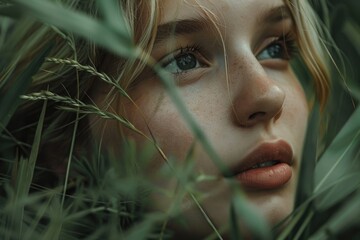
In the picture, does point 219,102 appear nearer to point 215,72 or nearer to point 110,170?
point 215,72

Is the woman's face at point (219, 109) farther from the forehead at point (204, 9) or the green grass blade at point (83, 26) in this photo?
the green grass blade at point (83, 26)

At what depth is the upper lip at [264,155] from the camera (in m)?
0.88

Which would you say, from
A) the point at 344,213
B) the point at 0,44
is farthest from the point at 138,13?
the point at 344,213

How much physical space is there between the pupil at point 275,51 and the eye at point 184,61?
0.13 meters

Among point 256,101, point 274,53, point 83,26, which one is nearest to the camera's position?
point 83,26

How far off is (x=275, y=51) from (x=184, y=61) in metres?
0.16

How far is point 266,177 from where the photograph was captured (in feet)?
2.95

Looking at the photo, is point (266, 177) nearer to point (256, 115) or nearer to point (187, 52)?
point (256, 115)

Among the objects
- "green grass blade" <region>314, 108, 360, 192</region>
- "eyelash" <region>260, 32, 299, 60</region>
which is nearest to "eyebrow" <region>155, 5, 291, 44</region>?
"eyelash" <region>260, 32, 299, 60</region>

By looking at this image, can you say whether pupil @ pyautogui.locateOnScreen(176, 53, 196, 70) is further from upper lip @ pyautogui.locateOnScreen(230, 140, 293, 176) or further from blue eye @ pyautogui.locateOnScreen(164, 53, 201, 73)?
upper lip @ pyautogui.locateOnScreen(230, 140, 293, 176)

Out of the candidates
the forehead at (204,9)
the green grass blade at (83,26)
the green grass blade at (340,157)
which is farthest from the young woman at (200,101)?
the green grass blade at (83,26)

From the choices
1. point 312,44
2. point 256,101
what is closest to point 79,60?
point 256,101

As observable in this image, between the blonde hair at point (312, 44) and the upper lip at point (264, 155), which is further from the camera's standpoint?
the blonde hair at point (312, 44)

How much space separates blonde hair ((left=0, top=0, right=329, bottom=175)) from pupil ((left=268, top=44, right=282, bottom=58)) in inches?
1.7
